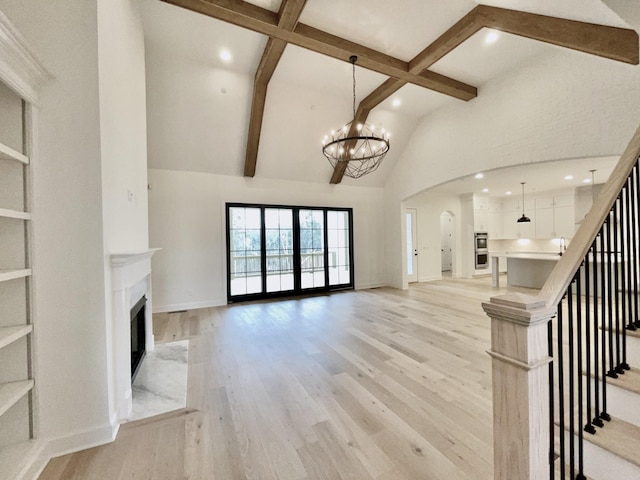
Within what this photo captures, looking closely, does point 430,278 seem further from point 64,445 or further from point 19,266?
point 19,266

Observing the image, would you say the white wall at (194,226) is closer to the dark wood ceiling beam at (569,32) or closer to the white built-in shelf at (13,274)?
the white built-in shelf at (13,274)

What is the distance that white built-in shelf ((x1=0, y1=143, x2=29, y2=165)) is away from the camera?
1514 millimetres

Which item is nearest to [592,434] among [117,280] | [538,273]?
[117,280]

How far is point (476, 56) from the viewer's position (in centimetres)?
421

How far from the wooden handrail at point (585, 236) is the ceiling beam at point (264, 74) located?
3.29m

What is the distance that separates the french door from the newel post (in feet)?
18.4

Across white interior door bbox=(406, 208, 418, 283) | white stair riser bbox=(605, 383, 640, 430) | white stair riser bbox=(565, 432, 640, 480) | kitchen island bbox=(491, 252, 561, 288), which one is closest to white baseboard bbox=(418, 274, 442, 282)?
white interior door bbox=(406, 208, 418, 283)

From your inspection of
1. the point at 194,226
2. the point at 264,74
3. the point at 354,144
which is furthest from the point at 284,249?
the point at 264,74

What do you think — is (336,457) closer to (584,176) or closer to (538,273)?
(538,273)

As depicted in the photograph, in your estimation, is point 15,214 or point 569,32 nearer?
point 15,214

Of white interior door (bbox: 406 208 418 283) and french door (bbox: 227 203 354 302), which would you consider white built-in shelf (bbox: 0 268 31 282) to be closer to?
french door (bbox: 227 203 354 302)

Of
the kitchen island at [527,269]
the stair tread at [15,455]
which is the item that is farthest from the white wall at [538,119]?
the stair tread at [15,455]

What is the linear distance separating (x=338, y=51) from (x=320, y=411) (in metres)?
4.46

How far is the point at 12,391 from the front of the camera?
5.28 feet
